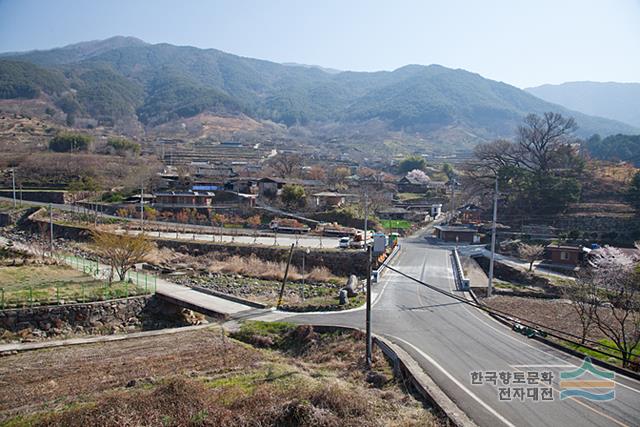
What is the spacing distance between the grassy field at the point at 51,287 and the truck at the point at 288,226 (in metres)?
19.0

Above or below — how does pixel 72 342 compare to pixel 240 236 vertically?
above

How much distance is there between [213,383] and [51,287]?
13.4 meters

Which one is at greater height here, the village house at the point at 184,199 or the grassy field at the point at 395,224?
the village house at the point at 184,199

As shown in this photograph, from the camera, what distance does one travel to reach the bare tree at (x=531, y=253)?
30312 mm

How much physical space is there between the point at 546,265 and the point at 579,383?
2367cm

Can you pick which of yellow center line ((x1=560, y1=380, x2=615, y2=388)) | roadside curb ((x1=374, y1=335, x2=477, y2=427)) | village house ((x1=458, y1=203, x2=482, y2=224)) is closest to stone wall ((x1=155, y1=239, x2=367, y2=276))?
roadside curb ((x1=374, y1=335, x2=477, y2=427))

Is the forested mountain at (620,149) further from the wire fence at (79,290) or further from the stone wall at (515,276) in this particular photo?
the wire fence at (79,290)

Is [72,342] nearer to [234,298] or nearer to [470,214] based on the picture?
[234,298]

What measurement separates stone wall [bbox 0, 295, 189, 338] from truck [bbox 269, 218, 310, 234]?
20.4 m

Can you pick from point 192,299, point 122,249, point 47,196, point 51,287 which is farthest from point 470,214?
point 47,196

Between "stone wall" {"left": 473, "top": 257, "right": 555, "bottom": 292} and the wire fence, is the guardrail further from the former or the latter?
the wire fence

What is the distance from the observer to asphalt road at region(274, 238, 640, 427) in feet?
26.9

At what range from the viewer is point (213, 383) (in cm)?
1039
